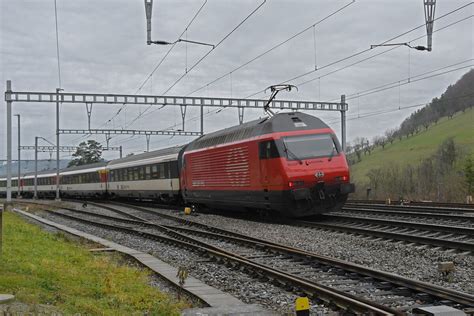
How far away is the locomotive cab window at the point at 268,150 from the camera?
18.2 m

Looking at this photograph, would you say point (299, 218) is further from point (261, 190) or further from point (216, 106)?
point (216, 106)

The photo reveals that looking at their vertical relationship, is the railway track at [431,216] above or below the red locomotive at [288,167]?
below

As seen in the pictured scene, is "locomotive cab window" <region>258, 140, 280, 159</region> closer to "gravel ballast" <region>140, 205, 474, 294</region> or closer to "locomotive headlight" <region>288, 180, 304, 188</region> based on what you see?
"locomotive headlight" <region>288, 180, 304, 188</region>

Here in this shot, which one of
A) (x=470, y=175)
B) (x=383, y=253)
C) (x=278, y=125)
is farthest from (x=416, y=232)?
(x=470, y=175)

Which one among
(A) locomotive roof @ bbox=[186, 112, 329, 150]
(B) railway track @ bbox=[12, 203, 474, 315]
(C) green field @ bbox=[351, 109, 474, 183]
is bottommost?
(B) railway track @ bbox=[12, 203, 474, 315]

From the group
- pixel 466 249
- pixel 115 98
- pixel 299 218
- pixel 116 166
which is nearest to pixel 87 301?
pixel 466 249

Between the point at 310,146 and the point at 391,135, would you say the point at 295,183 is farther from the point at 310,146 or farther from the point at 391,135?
the point at 391,135

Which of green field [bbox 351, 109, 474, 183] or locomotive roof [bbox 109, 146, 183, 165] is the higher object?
green field [bbox 351, 109, 474, 183]

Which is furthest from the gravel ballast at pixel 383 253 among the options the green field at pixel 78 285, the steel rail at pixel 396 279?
the green field at pixel 78 285

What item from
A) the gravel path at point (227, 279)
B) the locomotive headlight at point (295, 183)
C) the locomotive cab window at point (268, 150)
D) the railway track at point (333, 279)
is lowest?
the gravel path at point (227, 279)

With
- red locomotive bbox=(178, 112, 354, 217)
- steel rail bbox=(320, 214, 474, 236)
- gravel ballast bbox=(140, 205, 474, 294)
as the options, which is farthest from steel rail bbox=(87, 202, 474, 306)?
red locomotive bbox=(178, 112, 354, 217)

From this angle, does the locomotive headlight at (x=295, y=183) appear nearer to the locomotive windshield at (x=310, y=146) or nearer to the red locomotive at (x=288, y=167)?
the red locomotive at (x=288, y=167)

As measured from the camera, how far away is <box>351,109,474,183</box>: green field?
7050cm

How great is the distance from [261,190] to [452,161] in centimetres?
4166
